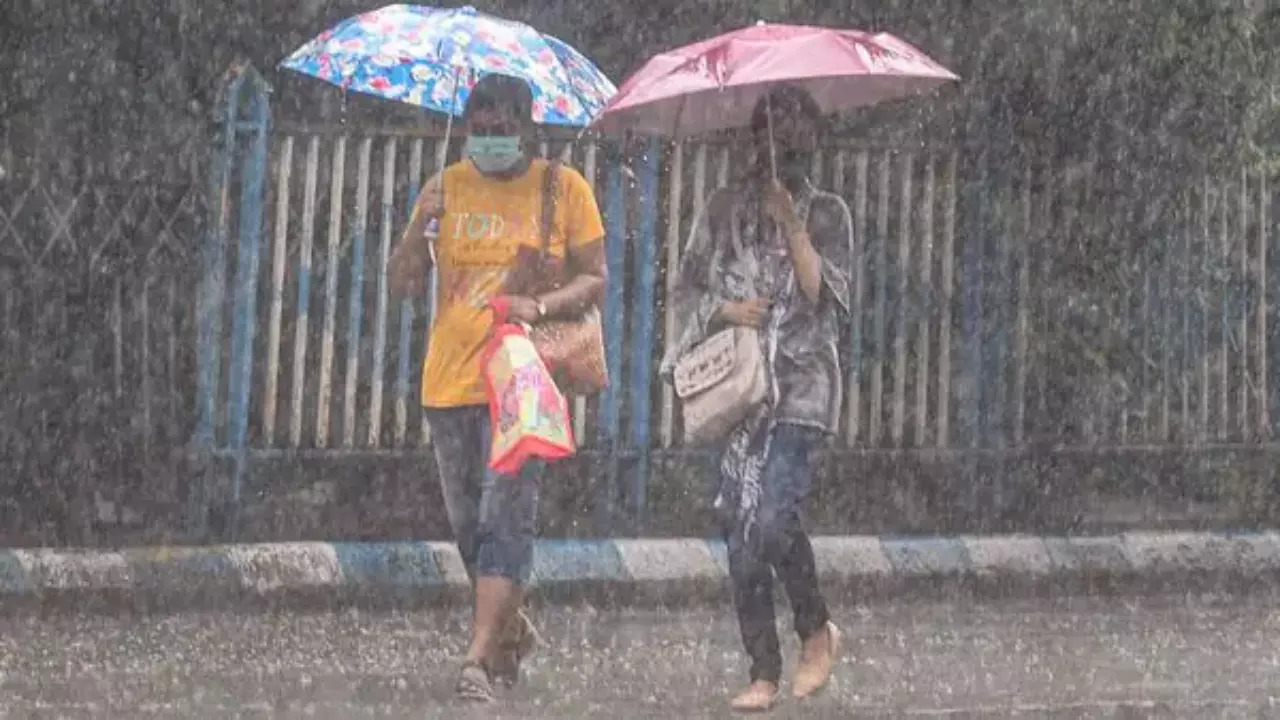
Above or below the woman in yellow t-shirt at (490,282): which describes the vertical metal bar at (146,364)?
below

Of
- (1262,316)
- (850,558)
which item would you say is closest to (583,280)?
(850,558)

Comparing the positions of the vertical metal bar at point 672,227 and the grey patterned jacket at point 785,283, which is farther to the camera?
the vertical metal bar at point 672,227

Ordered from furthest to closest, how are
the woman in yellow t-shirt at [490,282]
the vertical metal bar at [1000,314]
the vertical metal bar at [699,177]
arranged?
1. the vertical metal bar at [1000,314]
2. the vertical metal bar at [699,177]
3. the woman in yellow t-shirt at [490,282]

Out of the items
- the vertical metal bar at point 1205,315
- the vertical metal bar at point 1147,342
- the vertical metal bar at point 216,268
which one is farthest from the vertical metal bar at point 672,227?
the vertical metal bar at point 1205,315

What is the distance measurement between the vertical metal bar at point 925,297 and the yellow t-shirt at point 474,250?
443cm

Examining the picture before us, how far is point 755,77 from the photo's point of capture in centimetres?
726

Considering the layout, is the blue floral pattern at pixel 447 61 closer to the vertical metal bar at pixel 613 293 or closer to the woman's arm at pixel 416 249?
the woman's arm at pixel 416 249

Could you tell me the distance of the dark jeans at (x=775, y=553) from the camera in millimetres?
7316

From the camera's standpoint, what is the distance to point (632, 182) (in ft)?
37.3

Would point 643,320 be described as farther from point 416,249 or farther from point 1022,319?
point 416,249

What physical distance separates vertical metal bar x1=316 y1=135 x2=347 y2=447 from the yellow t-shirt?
348cm

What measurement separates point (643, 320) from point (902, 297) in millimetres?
1333

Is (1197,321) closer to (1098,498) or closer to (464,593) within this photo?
(1098,498)

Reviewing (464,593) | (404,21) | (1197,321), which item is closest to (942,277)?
(1197,321)
